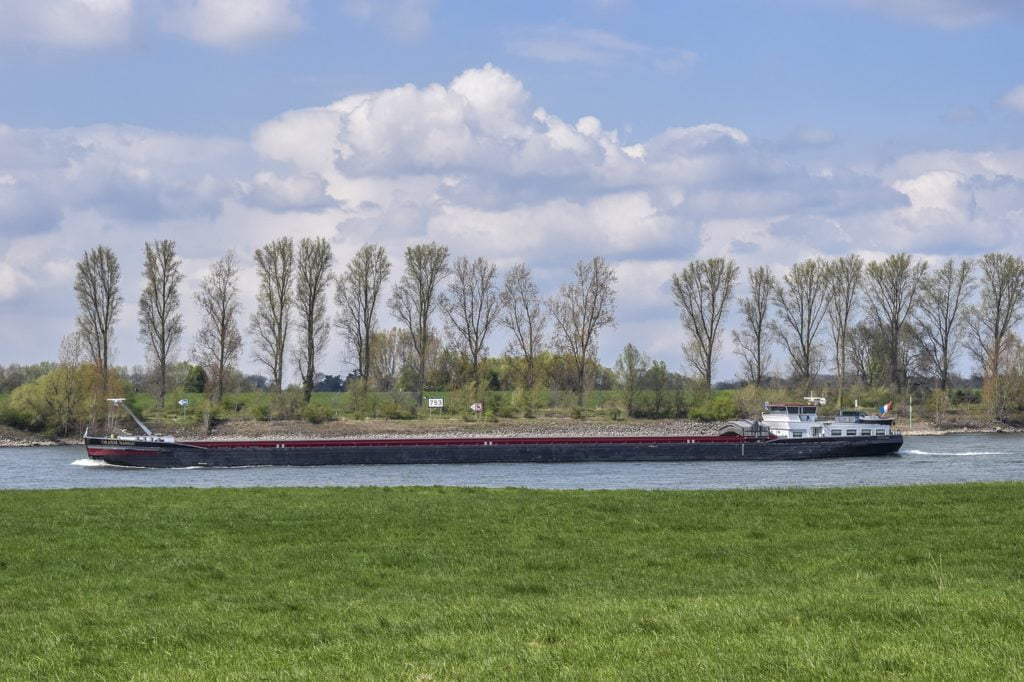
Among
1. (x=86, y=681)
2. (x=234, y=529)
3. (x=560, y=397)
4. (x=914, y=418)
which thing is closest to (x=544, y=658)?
(x=86, y=681)

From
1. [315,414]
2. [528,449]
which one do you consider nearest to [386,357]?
[315,414]

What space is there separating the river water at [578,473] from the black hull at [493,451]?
1.42 m

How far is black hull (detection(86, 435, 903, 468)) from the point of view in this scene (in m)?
56.0

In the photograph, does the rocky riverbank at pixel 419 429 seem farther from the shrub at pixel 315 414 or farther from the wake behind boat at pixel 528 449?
the wake behind boat at pixel 528 449

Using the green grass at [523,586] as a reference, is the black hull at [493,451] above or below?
below

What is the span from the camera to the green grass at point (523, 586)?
8.52 meters

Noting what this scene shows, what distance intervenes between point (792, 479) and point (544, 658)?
3384cm

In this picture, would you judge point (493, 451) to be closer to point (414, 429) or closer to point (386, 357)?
point (414, 429)

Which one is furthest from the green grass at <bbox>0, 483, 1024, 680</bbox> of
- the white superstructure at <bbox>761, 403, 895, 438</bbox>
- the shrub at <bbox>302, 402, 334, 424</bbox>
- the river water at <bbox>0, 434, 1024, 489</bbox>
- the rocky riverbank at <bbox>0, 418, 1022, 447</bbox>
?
the shrub at <bbox>302, 402, 334, 424</bbox>

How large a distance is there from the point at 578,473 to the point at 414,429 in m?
32.1

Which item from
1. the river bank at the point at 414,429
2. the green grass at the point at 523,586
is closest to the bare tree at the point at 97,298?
the river bank at the point at 414,429

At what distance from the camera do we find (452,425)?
79562 mm

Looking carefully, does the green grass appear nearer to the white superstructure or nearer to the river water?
the river water

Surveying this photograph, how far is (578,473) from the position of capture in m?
47.3
